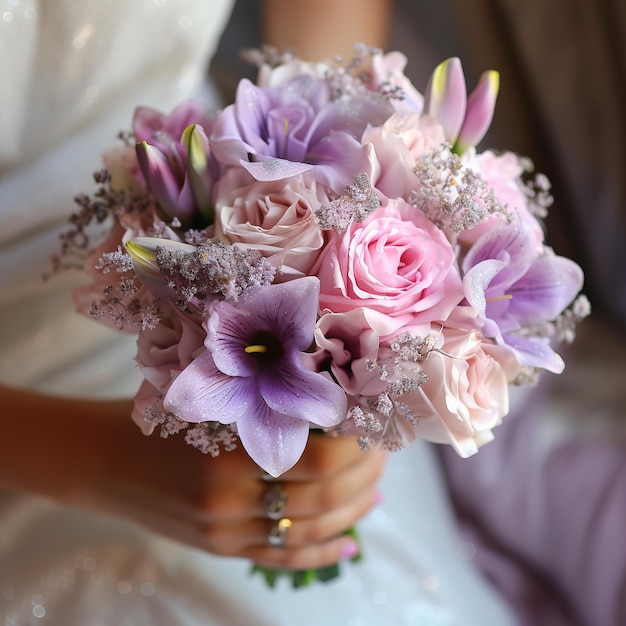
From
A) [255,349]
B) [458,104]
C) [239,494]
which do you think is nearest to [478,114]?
[458,104]

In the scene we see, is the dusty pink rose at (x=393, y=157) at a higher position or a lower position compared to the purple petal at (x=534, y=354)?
higher

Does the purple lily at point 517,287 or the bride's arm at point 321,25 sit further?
the bride's arm at point 321,25

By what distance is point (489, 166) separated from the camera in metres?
0.46

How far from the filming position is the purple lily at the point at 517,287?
0.38 meters

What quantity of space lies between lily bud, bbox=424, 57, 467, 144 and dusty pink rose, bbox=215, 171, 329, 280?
0.11 metres

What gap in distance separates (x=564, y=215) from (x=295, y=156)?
2.50 ft

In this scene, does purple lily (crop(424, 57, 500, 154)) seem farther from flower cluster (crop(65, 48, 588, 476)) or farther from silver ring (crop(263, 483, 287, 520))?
silver ring (crop(263, 483, 287, 520))

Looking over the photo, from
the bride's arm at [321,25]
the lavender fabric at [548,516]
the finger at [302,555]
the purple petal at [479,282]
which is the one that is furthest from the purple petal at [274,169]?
the lavender fabric at [548,516]

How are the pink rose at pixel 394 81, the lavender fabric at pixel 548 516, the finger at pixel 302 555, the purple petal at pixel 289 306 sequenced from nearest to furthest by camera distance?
1. the purple petal at pixel 289 306
2. the pink rose at pixel 394 81
3. the finger at pixel 302 555
4. the lavender fabric at pixel 548 516

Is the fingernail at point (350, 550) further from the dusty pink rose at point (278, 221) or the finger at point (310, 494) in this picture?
the dusty pink rose at point (278, 221)

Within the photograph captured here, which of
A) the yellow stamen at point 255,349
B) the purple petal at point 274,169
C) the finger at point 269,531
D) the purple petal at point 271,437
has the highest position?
the purple petal at point 274,169

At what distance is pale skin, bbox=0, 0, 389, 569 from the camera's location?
52cm

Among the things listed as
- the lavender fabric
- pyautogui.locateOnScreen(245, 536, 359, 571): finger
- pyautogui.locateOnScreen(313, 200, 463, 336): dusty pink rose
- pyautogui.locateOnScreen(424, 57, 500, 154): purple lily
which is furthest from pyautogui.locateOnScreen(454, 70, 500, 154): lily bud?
the lavender fabric

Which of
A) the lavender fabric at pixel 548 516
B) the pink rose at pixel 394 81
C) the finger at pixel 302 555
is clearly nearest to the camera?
the pink rose at pixel 394 81
